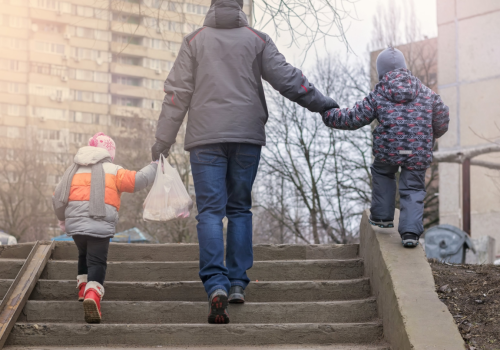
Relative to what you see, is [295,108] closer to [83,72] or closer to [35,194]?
[35,194]

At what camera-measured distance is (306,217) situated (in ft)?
89.9

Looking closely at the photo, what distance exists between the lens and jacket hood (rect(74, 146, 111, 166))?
4.71 meters

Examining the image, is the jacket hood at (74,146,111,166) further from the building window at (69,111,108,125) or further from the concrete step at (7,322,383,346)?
the building window at (69,111,108,125)

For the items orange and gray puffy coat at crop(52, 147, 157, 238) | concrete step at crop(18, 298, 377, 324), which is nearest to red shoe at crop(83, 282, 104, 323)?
concrete step at crop(18, 298, 377, 324)

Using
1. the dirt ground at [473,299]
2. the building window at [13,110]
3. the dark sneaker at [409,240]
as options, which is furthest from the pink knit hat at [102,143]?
the building window at [13,110]

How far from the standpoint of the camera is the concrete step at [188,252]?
19.0ft

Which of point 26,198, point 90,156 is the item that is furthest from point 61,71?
point 90,156

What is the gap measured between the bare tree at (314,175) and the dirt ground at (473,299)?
20712mm

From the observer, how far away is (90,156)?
15.5 ft

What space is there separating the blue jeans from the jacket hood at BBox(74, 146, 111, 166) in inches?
34.3

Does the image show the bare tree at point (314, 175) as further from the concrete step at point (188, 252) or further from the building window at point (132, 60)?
the building window at point (132, 60)

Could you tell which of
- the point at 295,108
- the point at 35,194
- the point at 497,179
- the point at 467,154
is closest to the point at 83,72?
the point at 35,194

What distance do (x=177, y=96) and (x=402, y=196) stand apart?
190 cm

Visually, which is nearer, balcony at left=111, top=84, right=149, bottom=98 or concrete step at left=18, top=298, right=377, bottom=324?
concrete step at left=18, top=298, right=377, bottom=324
